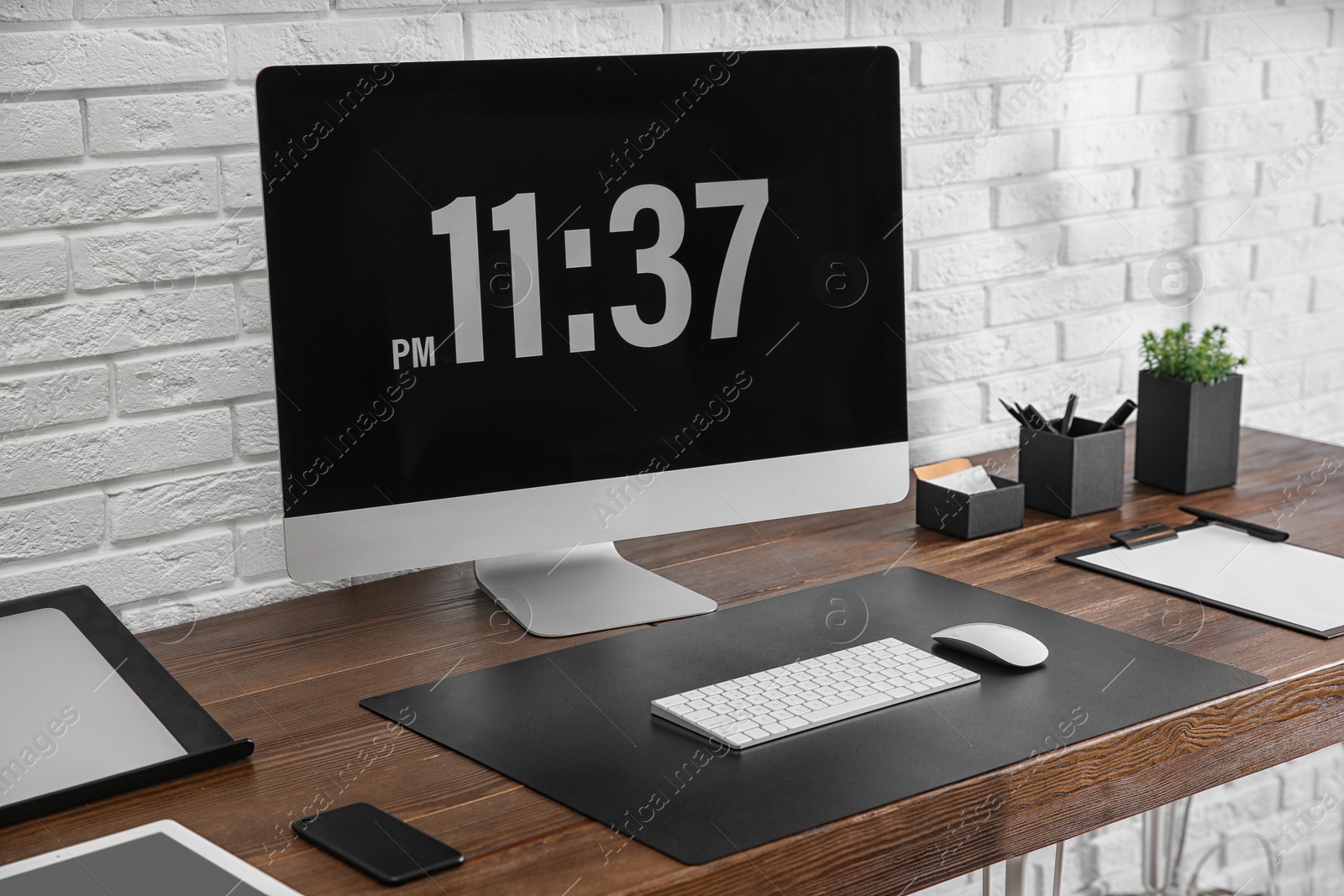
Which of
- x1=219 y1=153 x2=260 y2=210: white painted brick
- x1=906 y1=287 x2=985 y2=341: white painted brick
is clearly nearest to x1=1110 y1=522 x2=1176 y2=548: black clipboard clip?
x1=906 y1=287 x2=985 y2=341: white painted brick

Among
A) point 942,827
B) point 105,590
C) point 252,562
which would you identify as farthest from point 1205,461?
point 105,590

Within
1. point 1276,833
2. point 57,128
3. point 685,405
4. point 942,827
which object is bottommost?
point 1276,833

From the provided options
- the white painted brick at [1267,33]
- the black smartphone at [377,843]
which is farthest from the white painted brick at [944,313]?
the black smartphone at [377,843]

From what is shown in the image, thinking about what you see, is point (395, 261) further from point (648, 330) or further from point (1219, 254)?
point (1219, 254)

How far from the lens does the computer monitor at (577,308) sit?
1.15 m

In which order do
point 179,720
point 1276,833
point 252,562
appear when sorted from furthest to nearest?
point 1276,833
point 252,562
point 179,720

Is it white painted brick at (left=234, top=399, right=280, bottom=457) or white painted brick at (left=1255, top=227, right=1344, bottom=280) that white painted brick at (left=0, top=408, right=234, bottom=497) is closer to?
white painted brick at (left=234, top=399, right=280, bottom=457)

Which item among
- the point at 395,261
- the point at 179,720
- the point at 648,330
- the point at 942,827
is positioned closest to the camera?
the point at 942,827

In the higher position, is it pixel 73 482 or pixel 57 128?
pixel 57 128

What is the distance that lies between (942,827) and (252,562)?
0.81 meters

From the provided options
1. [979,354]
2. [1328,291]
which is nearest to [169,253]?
[979,354]

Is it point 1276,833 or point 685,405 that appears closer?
point 685,405

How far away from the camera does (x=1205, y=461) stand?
1.62 metres

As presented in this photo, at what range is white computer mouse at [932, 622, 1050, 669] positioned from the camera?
1096 mm
